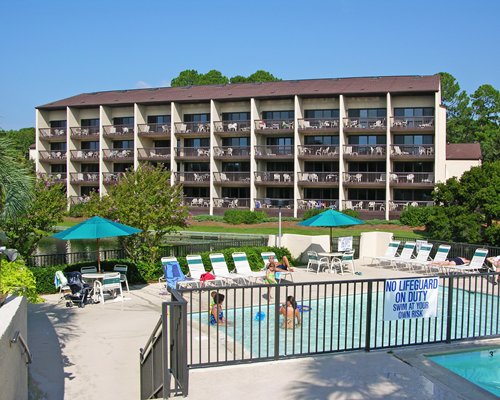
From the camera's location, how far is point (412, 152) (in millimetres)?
42906

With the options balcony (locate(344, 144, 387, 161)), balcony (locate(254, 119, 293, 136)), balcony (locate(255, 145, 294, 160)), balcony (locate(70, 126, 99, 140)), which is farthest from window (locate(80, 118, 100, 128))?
balcony (locate(344, 144, 387, 161))

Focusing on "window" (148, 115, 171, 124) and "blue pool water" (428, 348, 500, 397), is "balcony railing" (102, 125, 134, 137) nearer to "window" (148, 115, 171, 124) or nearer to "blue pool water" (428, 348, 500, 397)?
"window" (148, 115, 171, 124)

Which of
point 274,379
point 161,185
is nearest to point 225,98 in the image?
point 161,185

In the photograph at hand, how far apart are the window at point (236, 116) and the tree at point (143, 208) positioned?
99.3 ft

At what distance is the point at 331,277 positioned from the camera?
1911 centimetres

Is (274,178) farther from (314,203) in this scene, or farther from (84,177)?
(84,177)

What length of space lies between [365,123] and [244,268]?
29107 millimetres

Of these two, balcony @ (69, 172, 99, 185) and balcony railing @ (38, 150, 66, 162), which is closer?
balcony @ (69, 172, 99, 185)

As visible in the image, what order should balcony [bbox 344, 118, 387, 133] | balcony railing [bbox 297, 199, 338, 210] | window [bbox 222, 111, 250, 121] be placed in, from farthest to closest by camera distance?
window [bbox 222, 111, 250, 121]
balcony railing [bbox 297, 199, 338, 210]
balcony [bbox 344, 118, 387, 133]

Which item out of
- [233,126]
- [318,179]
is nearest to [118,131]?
[233,126]

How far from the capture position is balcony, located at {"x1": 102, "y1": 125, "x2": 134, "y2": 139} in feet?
168

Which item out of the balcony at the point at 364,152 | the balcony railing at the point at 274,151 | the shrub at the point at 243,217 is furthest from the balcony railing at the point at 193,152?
the balcony at the point at 364,152

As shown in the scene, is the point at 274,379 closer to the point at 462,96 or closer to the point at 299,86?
the point at 299,86

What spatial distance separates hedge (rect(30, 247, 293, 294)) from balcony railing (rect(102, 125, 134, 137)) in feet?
108
